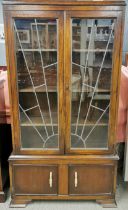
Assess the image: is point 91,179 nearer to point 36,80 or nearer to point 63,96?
point 63,96

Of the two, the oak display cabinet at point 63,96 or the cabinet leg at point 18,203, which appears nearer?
the oak display cabinet at point 63,96

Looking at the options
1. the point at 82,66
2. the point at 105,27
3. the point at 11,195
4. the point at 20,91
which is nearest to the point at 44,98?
the point at 20,91

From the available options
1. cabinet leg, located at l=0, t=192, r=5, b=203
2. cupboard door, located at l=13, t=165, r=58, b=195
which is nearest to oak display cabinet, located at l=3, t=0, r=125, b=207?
cupboard door, located at l=13, t=165, r=58, b=195

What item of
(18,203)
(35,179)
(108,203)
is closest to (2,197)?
(18,203)

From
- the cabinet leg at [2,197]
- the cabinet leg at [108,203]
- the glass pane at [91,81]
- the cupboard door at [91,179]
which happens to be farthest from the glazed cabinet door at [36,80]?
the cabinet leg at [108,203]

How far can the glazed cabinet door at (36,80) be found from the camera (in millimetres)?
1700

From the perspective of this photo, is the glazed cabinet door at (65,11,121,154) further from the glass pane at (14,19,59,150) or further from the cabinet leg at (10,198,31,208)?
the cabinet leg at (10,198,31,208)

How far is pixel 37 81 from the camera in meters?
1.88

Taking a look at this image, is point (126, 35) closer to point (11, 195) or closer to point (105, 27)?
point (105, 27)

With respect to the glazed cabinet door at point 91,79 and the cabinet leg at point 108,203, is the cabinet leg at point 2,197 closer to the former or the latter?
the glazed cabinet door at point 91,79

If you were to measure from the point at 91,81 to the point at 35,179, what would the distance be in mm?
987

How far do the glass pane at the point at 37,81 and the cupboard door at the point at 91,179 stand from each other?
31cm

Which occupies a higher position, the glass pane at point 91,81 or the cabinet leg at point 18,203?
the glass pane at point 91,81

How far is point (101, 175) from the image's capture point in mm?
2014
